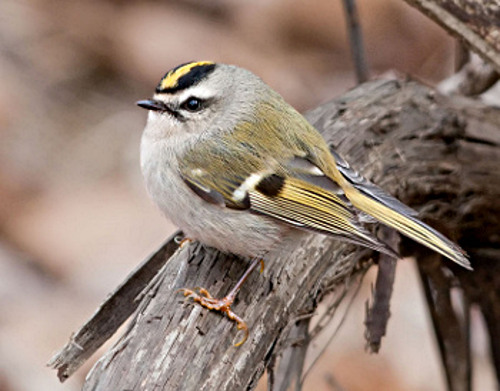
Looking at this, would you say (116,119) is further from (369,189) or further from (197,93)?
(369,189)

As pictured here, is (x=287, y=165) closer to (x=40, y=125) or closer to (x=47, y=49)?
(x=40, y=125)

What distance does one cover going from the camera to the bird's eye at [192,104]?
262cm

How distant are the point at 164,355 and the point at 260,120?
3.03 feet

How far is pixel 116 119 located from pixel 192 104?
318cm

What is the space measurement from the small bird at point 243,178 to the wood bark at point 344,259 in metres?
0.11

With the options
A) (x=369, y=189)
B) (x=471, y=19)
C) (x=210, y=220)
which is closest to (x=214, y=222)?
(x=210, y=220)

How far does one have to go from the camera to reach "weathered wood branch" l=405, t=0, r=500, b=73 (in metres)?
2.83

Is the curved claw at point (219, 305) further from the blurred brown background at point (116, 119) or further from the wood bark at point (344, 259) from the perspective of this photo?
the blurred brown background at point (116, 119)

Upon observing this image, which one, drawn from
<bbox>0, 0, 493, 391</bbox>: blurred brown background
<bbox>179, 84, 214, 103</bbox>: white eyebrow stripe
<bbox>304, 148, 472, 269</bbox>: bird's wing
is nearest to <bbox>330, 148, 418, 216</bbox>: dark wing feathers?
<bbox>304, 148, 472, 269</bbox>: bird's wing

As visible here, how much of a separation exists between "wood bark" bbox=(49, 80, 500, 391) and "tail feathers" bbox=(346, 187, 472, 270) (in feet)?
0.73

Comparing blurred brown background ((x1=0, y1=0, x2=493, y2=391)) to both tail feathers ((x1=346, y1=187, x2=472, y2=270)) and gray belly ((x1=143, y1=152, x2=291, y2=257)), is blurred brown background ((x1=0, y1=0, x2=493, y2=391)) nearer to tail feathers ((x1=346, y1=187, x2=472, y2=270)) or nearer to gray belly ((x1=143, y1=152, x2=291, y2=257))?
gray belly ((x1=143, y1=152, x2=291, y2=257))

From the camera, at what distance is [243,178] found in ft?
8.30

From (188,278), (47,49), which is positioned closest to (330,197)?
(188,278)

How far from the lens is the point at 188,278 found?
2.48 meters
